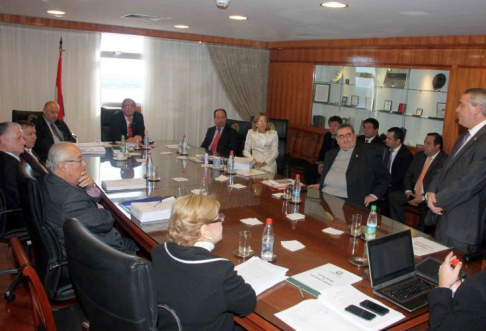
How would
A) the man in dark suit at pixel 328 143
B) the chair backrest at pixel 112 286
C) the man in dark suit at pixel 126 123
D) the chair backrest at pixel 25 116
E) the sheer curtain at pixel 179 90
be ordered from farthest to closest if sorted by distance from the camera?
the sheer curtain at pixel 179 90
the man in dark suit at pixel 328 143
the man in dark suit at pixel 126 123
the chair backrest at pixel 25 116
the chair backrest at pixel 112 286

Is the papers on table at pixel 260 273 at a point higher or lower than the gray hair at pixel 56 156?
lower

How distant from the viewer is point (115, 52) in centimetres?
715

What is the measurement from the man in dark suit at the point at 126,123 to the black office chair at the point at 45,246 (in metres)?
3.52

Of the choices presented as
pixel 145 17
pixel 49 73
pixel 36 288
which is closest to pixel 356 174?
pixel 36 288

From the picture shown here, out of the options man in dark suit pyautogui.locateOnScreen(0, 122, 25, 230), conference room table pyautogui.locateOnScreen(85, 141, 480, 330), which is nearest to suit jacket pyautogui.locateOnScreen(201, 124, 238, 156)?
conference room table pyautogui.locateOnScreen(85, 141, 480, 330)

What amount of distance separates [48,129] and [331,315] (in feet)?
15.5

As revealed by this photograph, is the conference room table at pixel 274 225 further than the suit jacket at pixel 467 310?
Yes

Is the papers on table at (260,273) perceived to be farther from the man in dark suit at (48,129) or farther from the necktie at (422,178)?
the man in dark suit at (48,129)

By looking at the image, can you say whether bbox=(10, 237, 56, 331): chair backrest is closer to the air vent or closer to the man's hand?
the man's hand

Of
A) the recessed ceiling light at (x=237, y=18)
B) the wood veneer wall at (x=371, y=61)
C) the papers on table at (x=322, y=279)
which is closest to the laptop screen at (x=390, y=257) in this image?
the papers on table at (x=322, y=279)

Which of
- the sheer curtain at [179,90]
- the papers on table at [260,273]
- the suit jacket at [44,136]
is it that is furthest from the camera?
the sheer curtain at [179,90]

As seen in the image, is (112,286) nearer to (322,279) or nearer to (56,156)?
(322,279)

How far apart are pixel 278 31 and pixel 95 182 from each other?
3.39 metres

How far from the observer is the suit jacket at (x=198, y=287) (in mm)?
1618
